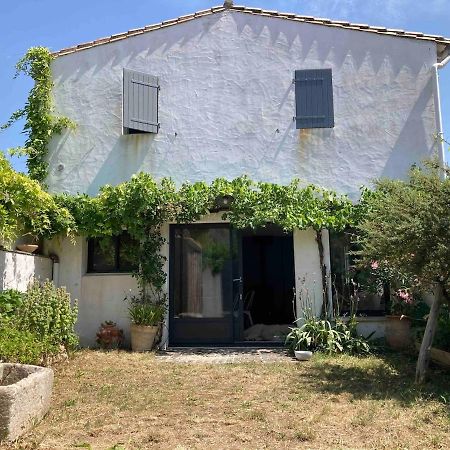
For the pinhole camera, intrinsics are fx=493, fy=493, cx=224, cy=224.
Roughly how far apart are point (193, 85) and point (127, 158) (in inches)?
81.3

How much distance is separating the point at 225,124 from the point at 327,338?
4681 mm

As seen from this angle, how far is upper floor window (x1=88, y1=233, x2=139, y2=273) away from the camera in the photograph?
9.79m

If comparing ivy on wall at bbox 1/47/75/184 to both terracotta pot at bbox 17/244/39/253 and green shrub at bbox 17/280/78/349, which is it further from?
green shrub at bbox 17/280/78/349

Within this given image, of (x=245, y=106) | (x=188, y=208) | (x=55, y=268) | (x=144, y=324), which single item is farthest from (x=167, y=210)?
(x=245, y=106)

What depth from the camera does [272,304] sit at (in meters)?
13.1

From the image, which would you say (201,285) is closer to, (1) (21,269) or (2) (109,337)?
(2) (109,337)

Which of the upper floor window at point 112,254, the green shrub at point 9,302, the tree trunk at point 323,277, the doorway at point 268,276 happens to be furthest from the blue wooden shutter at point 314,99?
the green shrub at point 9,302

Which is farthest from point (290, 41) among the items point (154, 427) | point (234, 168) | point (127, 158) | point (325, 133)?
point (154, 427)

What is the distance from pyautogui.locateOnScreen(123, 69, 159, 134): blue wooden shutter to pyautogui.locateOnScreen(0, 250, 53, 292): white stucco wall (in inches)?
125

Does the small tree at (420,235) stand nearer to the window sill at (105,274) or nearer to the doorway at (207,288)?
the doorway at (207,288)

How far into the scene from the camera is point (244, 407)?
531 cm

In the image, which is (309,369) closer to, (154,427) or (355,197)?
(154,427)

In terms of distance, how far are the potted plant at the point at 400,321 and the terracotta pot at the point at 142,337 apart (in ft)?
13.9

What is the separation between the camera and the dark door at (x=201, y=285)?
9.48 m
